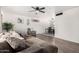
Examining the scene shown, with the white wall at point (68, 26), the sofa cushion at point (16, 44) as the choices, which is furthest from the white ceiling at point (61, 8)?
the sofa cushion at point (16, 44)

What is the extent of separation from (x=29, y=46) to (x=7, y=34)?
18.7 inches

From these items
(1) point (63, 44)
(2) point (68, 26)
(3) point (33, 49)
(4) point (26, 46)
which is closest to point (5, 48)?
(4) point (26, 46)

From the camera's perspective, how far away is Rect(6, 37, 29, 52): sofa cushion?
6.82 ft

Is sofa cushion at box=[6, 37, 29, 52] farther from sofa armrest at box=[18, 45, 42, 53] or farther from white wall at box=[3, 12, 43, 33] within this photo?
white wall at box=[3, 12, 43, 33]

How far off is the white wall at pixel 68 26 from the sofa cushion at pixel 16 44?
0.68m

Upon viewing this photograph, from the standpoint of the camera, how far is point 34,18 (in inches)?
84.5

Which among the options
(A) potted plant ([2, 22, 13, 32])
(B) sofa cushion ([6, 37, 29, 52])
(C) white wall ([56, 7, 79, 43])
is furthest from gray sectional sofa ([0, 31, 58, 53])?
(C) white wall ([56, 7, 79, 43])

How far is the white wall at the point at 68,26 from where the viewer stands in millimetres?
2086

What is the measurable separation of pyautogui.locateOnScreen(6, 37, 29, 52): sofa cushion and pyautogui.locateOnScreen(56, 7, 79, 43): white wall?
0.68 meters

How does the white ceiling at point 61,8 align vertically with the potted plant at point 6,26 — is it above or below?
above

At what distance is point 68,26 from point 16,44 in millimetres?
1043

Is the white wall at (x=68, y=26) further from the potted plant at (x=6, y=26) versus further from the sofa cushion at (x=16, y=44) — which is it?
→ the potted plant at (x=6, y=26)

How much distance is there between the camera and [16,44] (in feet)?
6.82
